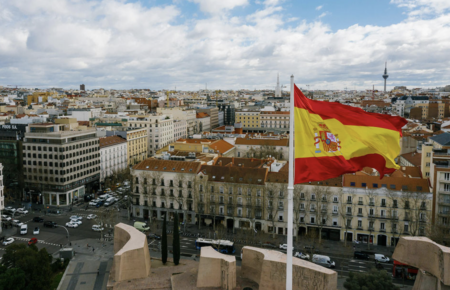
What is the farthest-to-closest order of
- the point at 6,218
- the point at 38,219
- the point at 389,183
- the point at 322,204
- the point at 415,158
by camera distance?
the point at 415,158, the point at 38,219, the point at 6,218, the point at 322,204, the point at 389,183

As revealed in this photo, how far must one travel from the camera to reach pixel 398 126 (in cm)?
1753

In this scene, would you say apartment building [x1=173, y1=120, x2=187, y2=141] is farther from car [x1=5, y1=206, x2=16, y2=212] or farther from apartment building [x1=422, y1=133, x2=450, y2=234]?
apartment building [x1=422, y1=133, x2=450, y2=234]

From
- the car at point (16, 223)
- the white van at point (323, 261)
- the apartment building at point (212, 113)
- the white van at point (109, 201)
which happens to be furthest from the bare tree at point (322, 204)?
the apartment building at point (212, 113)

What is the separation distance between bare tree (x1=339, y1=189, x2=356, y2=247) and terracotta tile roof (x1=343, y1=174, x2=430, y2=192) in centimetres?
133

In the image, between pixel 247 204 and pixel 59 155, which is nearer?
pixel 247 204

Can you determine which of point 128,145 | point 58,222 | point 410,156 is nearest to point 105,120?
point 128,145

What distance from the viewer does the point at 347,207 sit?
57.9m

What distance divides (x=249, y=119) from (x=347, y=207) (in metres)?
111

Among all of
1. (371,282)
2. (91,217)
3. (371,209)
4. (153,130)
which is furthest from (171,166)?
(153,130)

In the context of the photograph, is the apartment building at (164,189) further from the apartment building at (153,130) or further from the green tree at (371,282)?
the apartment building at (153,130)

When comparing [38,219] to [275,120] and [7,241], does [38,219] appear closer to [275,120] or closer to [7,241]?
[7,241]

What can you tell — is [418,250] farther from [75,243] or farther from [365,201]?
[75,243]

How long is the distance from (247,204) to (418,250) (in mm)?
32614

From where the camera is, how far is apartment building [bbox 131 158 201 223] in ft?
215
